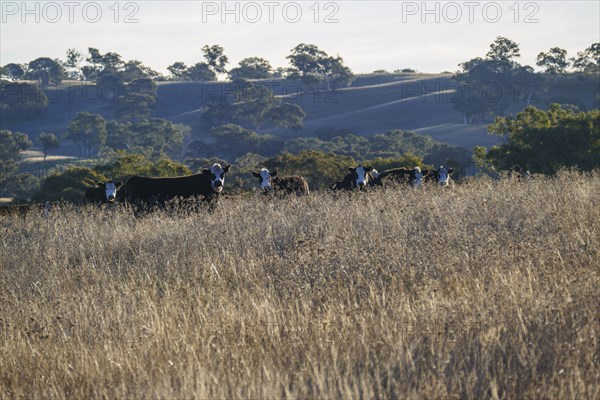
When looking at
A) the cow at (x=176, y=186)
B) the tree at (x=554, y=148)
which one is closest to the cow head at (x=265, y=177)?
the cow at (x=176, y=186)

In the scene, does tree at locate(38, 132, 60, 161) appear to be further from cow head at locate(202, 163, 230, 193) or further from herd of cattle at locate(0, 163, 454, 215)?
cow head at locate(202, 163, 230, 193)

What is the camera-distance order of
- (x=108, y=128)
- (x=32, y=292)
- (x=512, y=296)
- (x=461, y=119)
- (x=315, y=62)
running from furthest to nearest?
(x=315, y=62) → (x=461, y=119) → (x=108, y=128) → (x=32, y=292) → (x=512, y=296)

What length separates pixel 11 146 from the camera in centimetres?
10294

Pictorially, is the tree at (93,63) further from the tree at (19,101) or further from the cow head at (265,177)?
the cow head at (265,177)

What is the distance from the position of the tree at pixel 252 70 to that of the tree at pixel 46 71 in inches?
1426

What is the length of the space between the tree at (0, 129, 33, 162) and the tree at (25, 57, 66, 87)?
246 ft

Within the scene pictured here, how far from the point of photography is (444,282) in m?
8.21

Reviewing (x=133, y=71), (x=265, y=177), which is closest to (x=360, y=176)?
(x=265, y=177)

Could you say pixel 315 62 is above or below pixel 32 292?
above

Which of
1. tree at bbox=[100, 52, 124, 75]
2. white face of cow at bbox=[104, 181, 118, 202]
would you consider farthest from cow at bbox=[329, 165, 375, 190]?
tree at bbox=[100, 52, 124, 75]

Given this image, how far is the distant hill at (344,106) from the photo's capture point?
12462cm

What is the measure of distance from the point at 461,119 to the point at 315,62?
40.9 m

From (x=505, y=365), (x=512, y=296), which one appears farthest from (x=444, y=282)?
(x=505, y=365)

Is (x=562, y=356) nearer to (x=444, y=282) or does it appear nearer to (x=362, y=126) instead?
(x=444, y=282)
